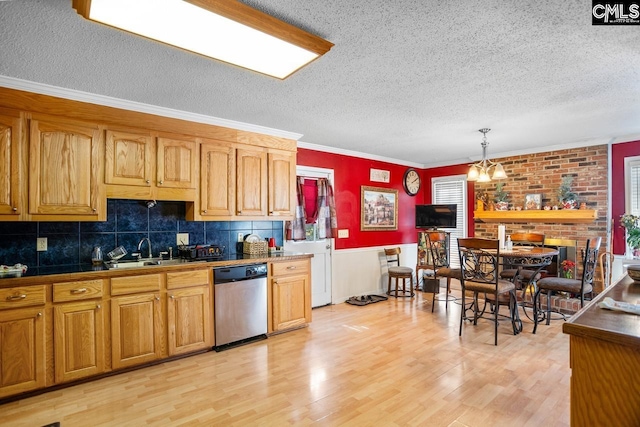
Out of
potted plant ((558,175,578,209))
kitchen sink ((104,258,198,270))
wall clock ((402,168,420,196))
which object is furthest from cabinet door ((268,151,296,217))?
potted plant ((558,175,578,209))

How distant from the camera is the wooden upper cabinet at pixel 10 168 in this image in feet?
8.39

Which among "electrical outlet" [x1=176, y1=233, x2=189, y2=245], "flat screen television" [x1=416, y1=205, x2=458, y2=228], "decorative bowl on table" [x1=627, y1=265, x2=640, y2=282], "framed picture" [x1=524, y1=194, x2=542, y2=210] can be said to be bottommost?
"decorative bowl on table" [x1=627, y1=265, x2=640, y2=282]

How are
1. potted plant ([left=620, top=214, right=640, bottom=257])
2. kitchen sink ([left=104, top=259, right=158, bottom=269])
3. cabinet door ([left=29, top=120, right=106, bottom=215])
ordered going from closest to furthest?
cabinet door ([left=29, top=120, right=106, bottom=215]) < kitchen sink ([left=104, top=259, right=158, bottom=269]) < potted plant ([left=620, top=214, right=640, bottom=257])

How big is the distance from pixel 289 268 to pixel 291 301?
15.6 inches

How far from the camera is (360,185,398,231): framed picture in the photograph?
563 cm

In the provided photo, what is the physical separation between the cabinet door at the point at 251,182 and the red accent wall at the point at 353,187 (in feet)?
3.08

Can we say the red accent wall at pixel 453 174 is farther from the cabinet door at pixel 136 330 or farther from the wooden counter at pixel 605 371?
the cabinet door at pixel 136 330

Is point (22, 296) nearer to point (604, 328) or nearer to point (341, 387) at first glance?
point (341, 387)

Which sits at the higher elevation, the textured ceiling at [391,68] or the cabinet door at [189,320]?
the textured ceiling at [391,68]

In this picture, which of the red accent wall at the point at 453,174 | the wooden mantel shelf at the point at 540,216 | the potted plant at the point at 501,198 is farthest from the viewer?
the red accent wall at the point at 453,174

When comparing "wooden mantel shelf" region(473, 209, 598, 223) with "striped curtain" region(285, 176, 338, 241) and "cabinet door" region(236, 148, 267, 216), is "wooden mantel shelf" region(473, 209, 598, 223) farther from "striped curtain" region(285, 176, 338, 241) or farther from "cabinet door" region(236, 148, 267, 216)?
"cabinet door" region(236, 148, 267, 216)

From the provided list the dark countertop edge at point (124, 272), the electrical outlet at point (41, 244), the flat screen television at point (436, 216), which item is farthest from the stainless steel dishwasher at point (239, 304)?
the flat screen television at point (436, 216)

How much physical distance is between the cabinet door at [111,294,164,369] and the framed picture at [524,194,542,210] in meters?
5.46

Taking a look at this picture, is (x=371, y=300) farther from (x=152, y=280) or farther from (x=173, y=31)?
(x=173, y=31)
